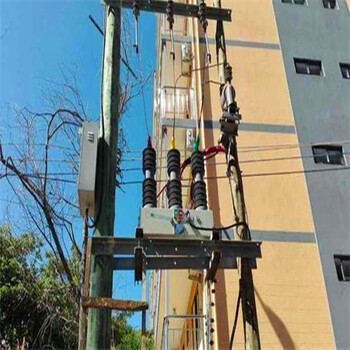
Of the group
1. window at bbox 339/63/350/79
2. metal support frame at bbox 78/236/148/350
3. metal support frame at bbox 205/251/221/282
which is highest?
window at bbox 339/63/350/79

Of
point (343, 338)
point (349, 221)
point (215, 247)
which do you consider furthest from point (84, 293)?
point (349, 221)

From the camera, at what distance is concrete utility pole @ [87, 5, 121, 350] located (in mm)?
2645

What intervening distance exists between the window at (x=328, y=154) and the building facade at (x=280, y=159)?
3cm

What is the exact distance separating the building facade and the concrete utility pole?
11.5 feet

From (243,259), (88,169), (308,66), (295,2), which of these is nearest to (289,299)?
(243,259)

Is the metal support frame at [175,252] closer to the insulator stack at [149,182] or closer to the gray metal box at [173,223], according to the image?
the gray metal box at [173,223]

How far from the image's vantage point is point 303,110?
10320 millimetres

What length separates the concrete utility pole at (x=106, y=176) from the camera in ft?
8.68

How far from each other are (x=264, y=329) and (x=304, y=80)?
245 inches

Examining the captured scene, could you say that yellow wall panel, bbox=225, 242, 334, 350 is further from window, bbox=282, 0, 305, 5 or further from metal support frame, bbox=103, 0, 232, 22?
window, bbox=282, 0, 305, 5

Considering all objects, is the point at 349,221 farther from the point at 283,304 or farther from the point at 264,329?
the point at 264,329

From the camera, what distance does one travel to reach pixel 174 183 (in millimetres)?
3457

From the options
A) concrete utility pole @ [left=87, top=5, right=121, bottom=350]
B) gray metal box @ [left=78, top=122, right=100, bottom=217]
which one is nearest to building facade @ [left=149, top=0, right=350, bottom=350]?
concrete utility pole @ [left=87, top=5, right=121, bottom=350]

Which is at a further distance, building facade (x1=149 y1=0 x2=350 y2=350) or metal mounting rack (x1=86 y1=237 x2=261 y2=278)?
building facade (x1=149 y1=0 x2=350 y2=350)
